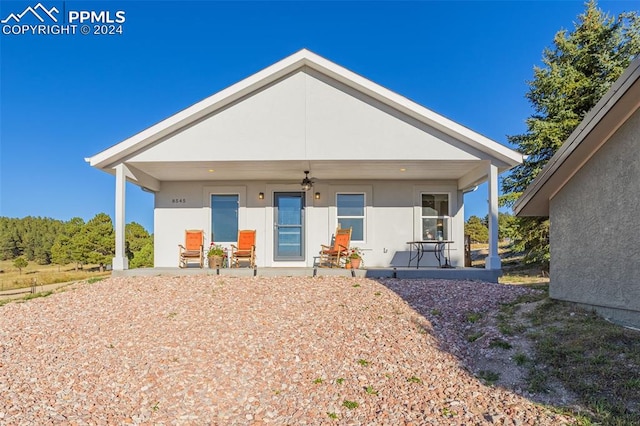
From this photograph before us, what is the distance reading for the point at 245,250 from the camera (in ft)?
30.8

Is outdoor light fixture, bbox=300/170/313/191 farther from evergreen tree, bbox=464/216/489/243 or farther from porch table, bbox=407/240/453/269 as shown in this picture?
evergreen tree, bbox=464/216/489/243

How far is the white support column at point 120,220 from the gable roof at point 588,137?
7.80 meters

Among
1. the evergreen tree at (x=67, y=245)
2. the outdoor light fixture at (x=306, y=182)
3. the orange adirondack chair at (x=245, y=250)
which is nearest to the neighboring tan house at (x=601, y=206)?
the outdoor light fixture at (x=306, y=182)

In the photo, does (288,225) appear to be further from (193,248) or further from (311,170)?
(193,248)

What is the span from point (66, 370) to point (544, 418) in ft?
14.6

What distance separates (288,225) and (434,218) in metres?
4.05

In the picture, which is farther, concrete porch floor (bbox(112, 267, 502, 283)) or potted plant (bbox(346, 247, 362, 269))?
potted plant (bbox(346, 247, 362, 269))

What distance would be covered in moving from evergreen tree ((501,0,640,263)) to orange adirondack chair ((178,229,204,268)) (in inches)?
388

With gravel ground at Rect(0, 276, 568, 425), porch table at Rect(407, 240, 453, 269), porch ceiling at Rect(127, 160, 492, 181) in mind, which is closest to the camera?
gravel ground at Rect(0, 276, 568, 425)

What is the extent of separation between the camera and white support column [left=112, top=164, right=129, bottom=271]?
313 inches

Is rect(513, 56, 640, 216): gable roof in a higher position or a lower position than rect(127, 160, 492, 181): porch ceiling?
lower

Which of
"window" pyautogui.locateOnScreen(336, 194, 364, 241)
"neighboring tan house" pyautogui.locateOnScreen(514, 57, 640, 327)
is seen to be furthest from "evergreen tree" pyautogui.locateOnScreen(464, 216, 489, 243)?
"neighboring tan house" pyautogui.locateOnScreen(514, 57, 640, 327)

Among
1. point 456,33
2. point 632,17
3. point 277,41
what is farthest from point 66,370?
point 456,33

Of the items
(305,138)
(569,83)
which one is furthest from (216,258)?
(569,83)
